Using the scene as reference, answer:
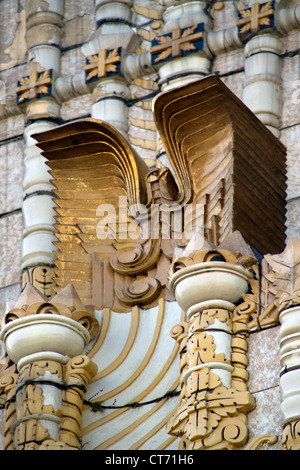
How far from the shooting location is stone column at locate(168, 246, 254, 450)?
33.9ft

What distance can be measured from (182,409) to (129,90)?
17.0 ft

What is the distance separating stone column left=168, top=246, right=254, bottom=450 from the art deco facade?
13 millimetres

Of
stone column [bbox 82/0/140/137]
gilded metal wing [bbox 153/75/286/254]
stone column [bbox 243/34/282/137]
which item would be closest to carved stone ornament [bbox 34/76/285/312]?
gilded metal wing [bbox 153/75/286/254]

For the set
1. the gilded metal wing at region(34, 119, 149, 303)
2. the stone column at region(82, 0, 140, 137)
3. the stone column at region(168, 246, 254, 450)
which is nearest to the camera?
the stone column at region(168, 246, 254, 450)

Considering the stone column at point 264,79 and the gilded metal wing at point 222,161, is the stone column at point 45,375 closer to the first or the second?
the gilded metal wing at point 222,161

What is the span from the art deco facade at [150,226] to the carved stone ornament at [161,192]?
0.01 metres

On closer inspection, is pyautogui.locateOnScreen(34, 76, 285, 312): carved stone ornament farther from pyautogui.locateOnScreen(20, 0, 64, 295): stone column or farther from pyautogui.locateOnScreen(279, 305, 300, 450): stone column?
pyautogui.locateOnScreen(279, 305, 300, 450): stone column

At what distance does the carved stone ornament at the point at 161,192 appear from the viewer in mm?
12055

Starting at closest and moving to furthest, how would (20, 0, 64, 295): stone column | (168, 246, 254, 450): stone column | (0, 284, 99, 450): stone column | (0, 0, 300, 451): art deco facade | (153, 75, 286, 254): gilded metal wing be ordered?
1. (168, 246, 254, 450): stone column
2. (0, 0, 300, 451): art deco facade
3. (0, 284, 99, 450): stone column
4. (153, 75, 286, 254): gilded metal wing
5. (20, 0, 64, 295): stone column

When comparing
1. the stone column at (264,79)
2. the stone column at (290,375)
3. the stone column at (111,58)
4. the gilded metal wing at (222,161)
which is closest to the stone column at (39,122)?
the stone column at (111,58)

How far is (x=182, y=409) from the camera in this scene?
1057 centimetres

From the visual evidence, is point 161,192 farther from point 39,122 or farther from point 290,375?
point 39,122

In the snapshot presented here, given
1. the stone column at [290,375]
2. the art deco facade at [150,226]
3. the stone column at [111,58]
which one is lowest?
the stone column at [290,375]
